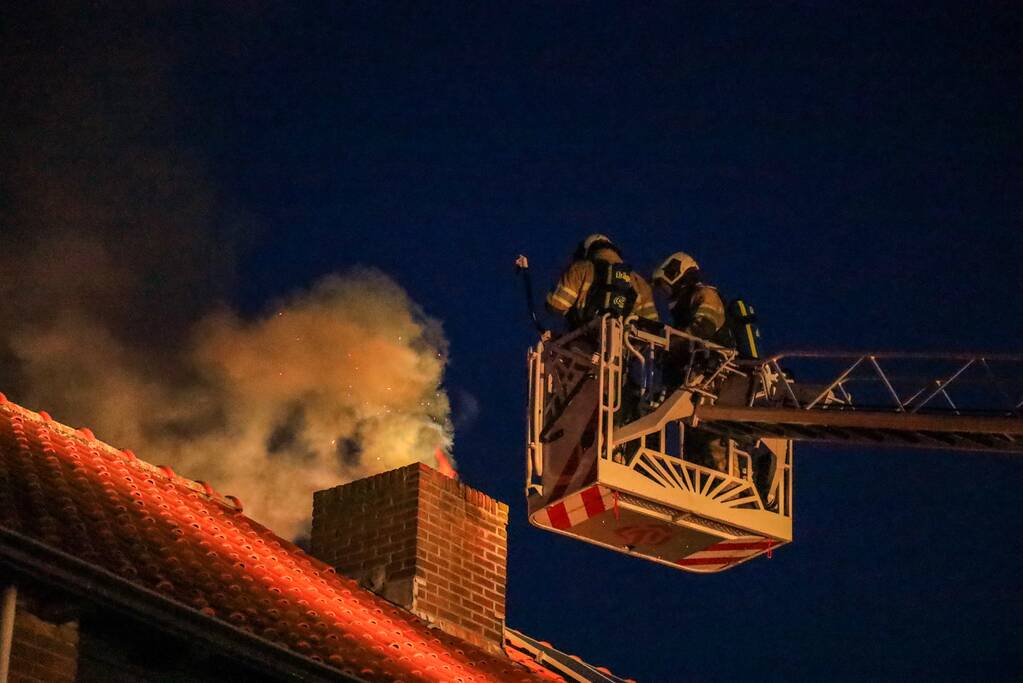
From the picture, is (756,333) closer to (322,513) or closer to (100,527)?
(322,513)

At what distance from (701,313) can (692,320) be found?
0.33 feet

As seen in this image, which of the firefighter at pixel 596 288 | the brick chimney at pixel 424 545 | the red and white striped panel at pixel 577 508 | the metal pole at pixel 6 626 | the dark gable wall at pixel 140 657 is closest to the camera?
the metal pole at pixel 6 626

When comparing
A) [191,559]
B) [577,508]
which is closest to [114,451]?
[191,559]

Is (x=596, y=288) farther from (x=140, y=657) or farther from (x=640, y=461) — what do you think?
(x=140, y=657)

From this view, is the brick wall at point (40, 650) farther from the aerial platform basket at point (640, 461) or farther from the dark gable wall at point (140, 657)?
the aerial platform basket at point (640, 461)

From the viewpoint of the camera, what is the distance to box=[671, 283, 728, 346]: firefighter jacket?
598 inches

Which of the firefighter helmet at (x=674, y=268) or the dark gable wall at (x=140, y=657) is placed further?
the firefighter helmet at (x=674, y=268)

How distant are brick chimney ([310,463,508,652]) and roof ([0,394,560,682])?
0.60 metres

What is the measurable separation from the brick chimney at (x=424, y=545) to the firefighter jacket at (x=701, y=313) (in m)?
2.46

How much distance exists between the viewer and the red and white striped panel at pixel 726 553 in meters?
15.3

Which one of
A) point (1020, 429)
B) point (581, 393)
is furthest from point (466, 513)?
point (1020, 429)

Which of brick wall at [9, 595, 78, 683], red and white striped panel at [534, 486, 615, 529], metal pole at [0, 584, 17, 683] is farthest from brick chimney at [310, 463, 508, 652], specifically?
metal pole at [0, 584, 17, 683]

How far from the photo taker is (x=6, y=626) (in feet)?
25.6

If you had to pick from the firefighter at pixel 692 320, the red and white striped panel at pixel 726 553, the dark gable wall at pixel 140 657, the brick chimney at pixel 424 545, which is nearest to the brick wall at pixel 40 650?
the dark gable wall at pixel 140 657
